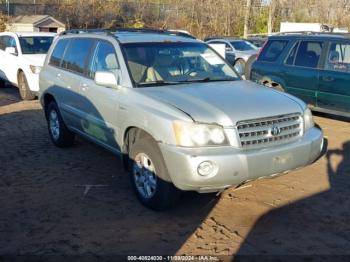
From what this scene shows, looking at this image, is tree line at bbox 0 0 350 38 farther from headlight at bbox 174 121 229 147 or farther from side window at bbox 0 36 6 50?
headlight at bbox 174 121 229 147

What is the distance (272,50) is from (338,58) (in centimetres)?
159

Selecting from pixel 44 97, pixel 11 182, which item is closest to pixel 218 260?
pixel 11 182

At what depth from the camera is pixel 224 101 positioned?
473 centimetres

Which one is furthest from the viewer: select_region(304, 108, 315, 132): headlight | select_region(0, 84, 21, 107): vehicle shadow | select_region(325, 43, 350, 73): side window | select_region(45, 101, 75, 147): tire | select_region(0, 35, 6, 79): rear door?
select_region(0, 35, 6, 79): rear door

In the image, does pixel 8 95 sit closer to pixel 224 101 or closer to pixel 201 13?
pixel 224 101

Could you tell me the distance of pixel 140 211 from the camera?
4.90 meters

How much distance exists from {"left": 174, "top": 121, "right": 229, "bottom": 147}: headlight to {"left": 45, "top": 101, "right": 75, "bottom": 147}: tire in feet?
10.4

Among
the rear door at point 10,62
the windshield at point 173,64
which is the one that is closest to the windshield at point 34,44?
the rear door at point 10,62

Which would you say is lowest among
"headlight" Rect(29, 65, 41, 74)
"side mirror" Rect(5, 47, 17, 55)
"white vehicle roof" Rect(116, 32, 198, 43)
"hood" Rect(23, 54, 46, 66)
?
"headlight" Rect(29, 65, 41, 74)

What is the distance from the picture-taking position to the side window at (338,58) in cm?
840

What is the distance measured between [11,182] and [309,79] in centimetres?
564

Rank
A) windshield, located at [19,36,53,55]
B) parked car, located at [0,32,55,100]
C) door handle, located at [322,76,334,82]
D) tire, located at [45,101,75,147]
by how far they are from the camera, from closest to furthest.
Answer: tire, located at [45,101,75,147]
door handle, located at [322,76,334,82]
parked car, located at [0,32,55,100]
windshield, located at [19,36,53,55]

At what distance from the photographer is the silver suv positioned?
436 cm

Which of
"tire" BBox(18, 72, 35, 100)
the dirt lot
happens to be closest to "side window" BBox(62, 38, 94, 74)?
the dirt lot
